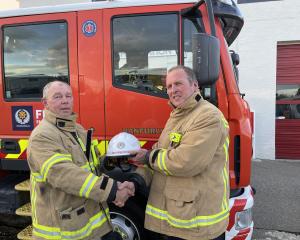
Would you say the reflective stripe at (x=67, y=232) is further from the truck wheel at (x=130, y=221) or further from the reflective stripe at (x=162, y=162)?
the truck wheel at (x=130, y=221)

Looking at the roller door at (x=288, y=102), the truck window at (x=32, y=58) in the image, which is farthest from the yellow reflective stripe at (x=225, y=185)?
the roller door at (x=288, y=102)

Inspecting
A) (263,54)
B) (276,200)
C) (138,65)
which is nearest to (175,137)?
(138,65)

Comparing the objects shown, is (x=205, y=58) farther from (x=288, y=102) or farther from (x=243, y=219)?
(x=288, y=102)

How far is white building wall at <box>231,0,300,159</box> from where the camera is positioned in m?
8.43

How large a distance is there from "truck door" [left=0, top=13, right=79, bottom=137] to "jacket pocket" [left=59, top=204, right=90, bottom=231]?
4.11 feet

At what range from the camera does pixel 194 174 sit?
2.03 meters

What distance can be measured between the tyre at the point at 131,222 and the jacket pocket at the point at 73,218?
88 centimetres

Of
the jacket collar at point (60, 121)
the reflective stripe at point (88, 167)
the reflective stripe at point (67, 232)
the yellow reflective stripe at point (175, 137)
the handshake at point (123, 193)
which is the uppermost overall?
the jacket collar at point (60, 121)

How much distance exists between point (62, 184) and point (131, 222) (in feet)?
4.01

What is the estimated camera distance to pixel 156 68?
299 cm

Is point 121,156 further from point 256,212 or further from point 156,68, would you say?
point 256,212

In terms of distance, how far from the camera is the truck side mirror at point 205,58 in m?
2.51

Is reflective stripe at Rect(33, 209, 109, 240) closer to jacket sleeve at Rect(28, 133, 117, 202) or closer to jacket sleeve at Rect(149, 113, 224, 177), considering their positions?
jacket sleeve at Rect(28, 133, 117, 202)

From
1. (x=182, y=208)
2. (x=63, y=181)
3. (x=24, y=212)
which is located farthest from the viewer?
(x=24, y=212)
